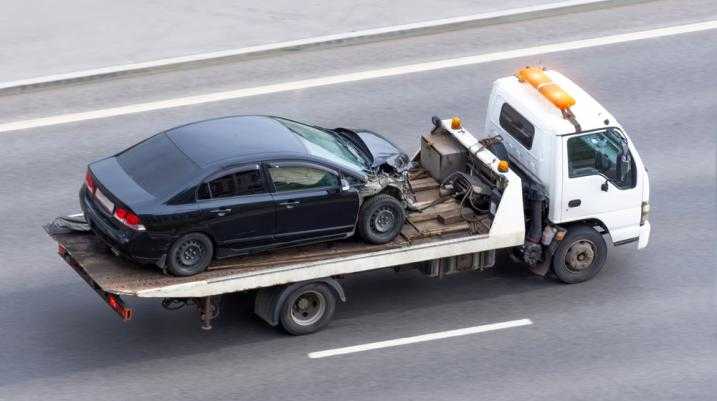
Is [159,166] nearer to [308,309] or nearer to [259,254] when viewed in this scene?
[259,254]

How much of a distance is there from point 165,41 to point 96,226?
844 centimetres

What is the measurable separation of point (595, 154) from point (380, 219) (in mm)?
2790

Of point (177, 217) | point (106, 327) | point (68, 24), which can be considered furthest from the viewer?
point (68, 24)

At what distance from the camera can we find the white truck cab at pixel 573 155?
17.2 m

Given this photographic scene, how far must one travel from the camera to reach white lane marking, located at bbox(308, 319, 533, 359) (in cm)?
1658

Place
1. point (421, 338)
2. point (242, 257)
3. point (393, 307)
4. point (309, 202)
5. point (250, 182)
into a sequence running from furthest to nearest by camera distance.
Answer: point (393, 307) → point (421, 338) → point (242, 257) → point (309, 202) → point (250, 182)


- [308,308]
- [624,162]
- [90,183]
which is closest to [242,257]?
[308,308]

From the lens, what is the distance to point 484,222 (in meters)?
17.0

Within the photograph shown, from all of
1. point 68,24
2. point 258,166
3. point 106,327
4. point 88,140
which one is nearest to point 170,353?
point 106,327

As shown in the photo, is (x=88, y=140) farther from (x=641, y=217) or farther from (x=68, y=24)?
(x=641, y=217)

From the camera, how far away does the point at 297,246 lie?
54.2ft

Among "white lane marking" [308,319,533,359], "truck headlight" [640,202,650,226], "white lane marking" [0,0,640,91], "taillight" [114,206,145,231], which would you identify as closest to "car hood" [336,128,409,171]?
"white lane marking" [308,319,533,359]

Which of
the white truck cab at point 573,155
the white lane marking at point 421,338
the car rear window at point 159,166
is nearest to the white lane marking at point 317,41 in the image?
the white truck cab at point 573,155

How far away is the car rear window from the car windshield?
4.67 feet
